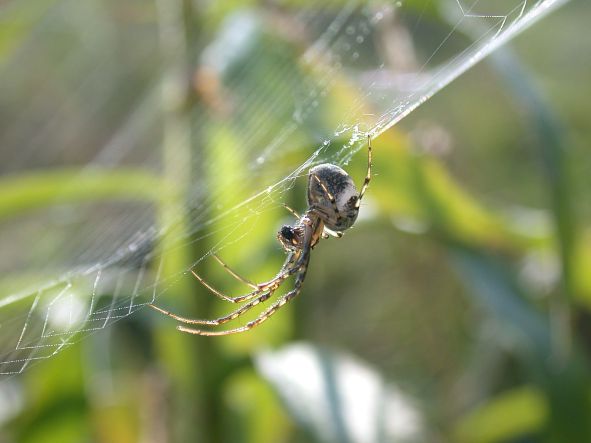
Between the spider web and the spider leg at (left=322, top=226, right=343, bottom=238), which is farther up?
the spider web

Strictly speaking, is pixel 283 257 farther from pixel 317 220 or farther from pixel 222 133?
pixel 317 220

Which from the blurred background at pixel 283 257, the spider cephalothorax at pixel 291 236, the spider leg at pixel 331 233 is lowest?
the spider leg at pixel 331 233

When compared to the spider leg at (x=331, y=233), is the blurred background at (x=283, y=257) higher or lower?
higher

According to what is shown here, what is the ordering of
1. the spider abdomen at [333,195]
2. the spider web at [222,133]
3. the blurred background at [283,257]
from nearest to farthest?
the spider abdomen at [333,195] < the spider web at [222,133] < the blurred background at [283,257]

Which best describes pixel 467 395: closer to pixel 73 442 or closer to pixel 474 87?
pixel 73 442

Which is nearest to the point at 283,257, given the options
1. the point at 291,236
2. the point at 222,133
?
the point at 222,133

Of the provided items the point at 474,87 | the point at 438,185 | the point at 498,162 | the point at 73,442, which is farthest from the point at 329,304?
the point at 438,185
